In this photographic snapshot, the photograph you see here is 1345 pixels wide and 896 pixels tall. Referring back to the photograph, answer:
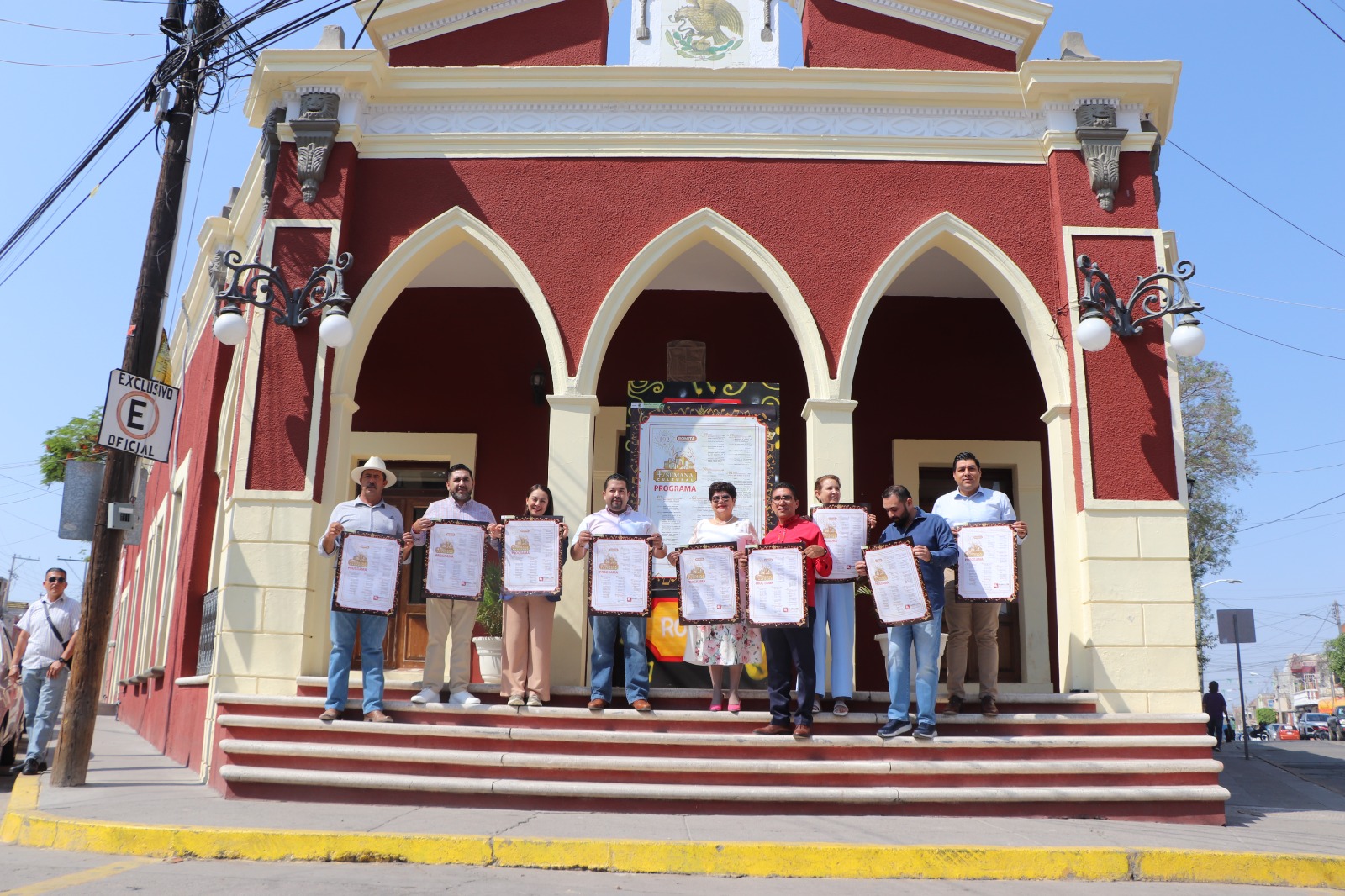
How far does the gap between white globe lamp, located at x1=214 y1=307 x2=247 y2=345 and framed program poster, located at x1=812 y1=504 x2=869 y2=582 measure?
4514 millimetres

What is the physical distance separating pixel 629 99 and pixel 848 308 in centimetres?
255

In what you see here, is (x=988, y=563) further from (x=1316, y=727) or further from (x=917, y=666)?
(x=1316, y=727)

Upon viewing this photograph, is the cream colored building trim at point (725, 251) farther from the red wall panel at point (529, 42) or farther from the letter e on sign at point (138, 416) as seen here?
the letter e on sign at point (138, 416)

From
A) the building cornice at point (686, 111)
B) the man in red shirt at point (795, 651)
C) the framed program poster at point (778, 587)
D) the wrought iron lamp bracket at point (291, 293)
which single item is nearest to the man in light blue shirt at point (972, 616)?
the man in red shirt at point (795, 651)

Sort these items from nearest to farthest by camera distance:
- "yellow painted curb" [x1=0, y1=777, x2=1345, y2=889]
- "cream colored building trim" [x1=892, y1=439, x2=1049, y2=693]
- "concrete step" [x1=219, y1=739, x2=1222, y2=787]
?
1. "yellow painted curb" [x1=0, y1=777, x2=1345, y2=889]
2. "concrete step" [x1=219, y1=739, x2=1222, y2=787]
3. "cream colored building trim" [x1=892, y1=439, x2=1049, y2=693]

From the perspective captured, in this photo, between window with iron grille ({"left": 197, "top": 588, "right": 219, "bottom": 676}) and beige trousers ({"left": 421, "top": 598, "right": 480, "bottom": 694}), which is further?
window with iron grille ({"left": 197, "top": 588, "right": 219, "bottom": 676})

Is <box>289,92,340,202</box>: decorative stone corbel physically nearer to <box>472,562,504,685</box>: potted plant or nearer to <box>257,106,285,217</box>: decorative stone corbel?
<box>257,106,285,217</box>: decorative stone corbel

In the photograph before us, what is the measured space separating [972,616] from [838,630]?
38.0 inches

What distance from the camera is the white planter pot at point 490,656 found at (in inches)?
327

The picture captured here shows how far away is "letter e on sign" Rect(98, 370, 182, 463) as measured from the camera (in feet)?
24.6

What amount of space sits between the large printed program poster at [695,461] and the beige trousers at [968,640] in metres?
1.78

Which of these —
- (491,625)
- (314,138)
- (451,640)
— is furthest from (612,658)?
(314,138)

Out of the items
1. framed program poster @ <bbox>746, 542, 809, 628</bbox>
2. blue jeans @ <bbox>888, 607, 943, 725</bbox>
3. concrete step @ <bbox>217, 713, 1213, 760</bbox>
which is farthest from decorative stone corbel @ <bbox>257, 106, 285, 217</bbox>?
blue jeans @ <bbox>888, 607, 943, 725</bbox>

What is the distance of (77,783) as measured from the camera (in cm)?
746
